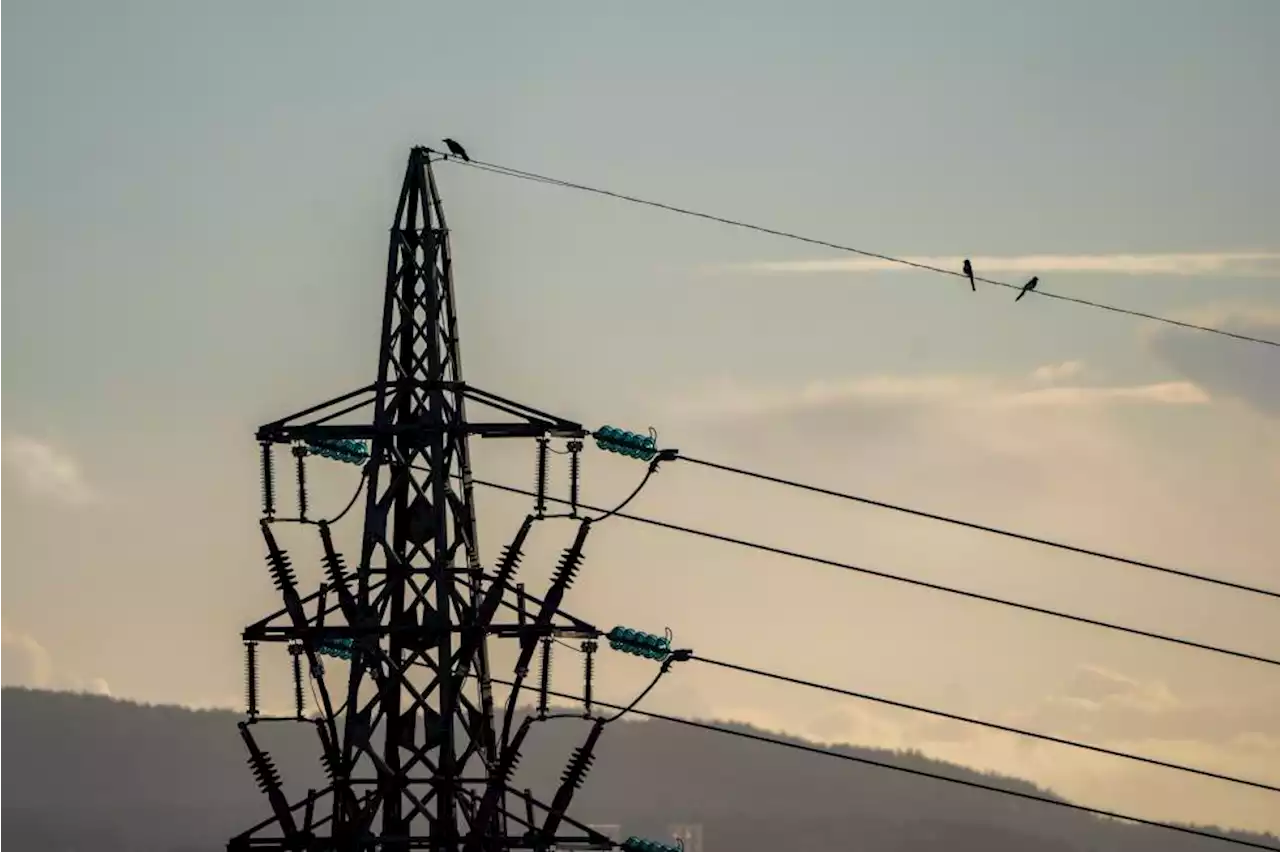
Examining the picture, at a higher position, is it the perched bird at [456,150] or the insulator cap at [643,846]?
the perched bird at [456,150]

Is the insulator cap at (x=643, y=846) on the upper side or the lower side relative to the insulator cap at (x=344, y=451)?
lower

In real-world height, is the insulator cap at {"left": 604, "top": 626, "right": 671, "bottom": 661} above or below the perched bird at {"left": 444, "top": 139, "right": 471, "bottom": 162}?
below

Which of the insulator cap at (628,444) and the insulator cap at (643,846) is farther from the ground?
the insulator cap at (628,444)

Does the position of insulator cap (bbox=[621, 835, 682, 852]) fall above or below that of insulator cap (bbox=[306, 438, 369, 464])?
below

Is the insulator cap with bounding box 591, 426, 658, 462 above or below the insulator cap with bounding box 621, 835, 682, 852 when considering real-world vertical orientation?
above

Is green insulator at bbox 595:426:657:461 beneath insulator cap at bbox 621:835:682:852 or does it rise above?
above

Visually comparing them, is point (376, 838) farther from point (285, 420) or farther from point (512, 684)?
point (285, 420)

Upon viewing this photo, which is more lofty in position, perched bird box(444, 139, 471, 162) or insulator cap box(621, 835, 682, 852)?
perched bird box(444, 139, 471, 162)

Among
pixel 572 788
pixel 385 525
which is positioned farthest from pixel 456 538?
pixel 572 788

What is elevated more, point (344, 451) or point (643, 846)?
point (344, 451)

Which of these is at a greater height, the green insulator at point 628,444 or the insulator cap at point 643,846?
the green insulator at point 628,444

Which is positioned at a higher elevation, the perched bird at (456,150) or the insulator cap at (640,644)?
the perched bird at (456,150)
